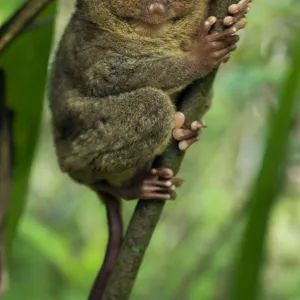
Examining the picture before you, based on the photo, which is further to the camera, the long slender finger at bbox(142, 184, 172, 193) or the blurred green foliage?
the blurred green foliage

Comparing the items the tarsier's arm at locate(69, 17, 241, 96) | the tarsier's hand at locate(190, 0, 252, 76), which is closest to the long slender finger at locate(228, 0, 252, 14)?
the tarsier's hand at locate(190, 0, 252, 76)

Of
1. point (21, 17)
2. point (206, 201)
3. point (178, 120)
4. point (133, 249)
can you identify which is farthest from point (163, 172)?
point (206, 201)

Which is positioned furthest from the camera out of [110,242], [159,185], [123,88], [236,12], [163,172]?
[123,88]

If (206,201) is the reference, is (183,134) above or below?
above

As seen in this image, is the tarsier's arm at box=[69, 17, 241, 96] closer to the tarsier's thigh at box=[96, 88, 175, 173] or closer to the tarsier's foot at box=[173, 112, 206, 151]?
the tarsier's thigh at box=[96, 88, 175, 173]

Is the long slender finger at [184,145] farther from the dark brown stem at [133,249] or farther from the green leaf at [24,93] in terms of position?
the green leaf at [24,93]

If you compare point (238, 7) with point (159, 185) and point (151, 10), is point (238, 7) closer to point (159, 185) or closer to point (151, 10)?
point (151, 10)

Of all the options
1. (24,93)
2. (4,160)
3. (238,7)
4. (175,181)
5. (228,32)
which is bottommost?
(175,181)

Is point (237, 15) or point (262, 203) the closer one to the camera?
point (262, 203)
